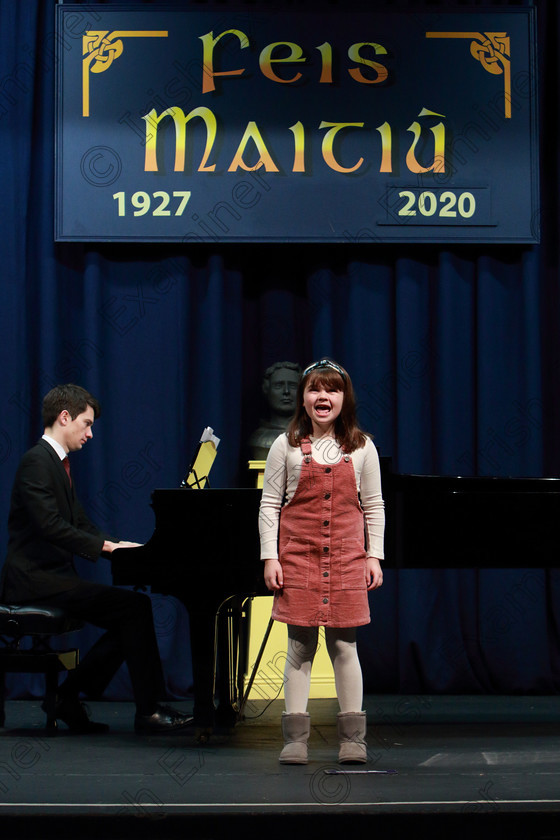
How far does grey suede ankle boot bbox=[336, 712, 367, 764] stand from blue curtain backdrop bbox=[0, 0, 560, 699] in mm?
1907

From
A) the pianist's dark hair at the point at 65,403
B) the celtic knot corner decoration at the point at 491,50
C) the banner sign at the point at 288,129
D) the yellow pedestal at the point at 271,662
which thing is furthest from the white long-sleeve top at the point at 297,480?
the celtic knot corner decoration at the point at 491,50

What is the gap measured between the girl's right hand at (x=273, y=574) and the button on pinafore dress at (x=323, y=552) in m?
0.02

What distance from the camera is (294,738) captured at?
2.95 meters

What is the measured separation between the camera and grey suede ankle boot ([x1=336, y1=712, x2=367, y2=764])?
293 cm

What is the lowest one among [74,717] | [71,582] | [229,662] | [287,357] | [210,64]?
[74,717]

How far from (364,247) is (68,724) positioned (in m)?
2.59

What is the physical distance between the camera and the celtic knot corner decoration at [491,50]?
500 cm

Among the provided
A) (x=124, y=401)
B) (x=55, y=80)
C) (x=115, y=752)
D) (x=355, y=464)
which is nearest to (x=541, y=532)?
(x=355, y=464)

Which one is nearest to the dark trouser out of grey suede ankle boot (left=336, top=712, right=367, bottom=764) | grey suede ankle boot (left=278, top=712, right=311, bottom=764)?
grey suede ankle boot (left=278, top=712, right=311, bottom=764)

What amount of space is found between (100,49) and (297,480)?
9.43ft

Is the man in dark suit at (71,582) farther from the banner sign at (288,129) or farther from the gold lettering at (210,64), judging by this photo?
the gold lettering at (210,64)

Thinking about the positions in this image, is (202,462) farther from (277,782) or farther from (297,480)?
(277,782)

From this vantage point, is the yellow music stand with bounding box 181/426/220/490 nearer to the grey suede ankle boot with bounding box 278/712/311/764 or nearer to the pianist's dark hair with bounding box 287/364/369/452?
the pianist's dark hair with bounding box 287/364/369/452

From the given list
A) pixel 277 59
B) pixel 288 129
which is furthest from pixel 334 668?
pixel 277 59
